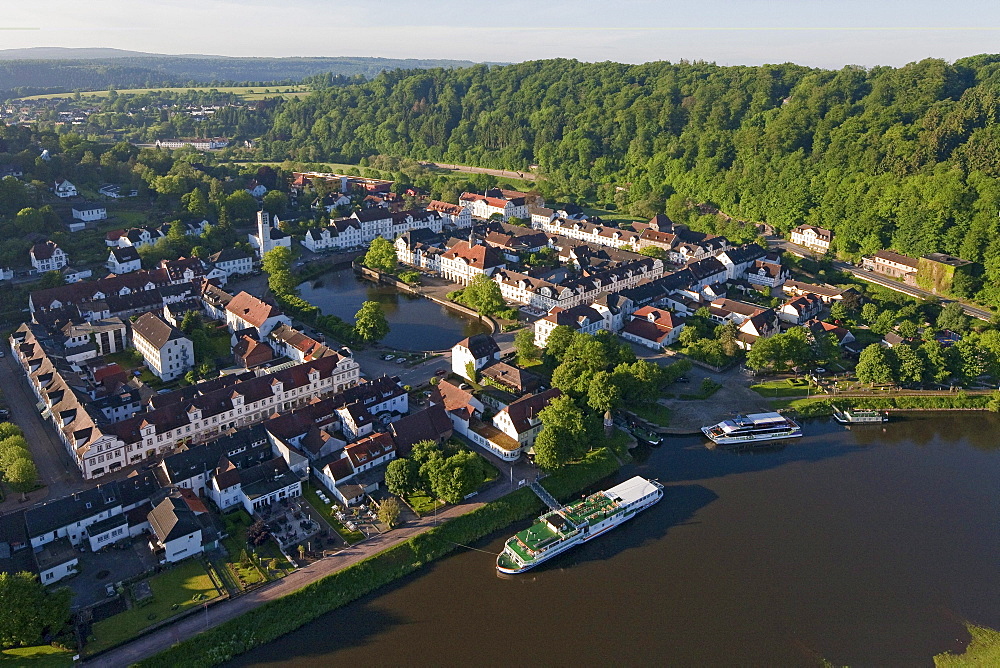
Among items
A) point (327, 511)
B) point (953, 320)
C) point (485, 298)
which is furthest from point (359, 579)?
point (953, 320)

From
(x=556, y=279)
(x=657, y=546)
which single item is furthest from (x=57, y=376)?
(x=556, y=279)

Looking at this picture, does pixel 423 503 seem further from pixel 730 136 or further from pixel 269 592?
pixel 730 136

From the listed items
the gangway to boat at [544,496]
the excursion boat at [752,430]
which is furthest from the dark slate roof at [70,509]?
the excursion boat at [752,430]

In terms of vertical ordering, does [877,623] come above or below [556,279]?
below

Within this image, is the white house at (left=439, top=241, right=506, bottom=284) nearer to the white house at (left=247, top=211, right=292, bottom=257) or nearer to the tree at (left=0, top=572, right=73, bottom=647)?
the white house at (left=247, top=211, right=292, bottom=257)

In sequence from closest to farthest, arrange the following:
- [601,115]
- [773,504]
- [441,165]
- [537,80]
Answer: [773,504] → [601,115] → [441,165] → [537,80]

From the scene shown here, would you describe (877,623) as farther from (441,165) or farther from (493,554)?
(441,165)

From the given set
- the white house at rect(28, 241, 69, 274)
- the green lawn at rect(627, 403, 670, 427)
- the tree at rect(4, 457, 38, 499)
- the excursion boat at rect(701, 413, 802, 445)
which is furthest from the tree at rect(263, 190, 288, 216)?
the excursion boat at rect(701, 413, 802, 445)
